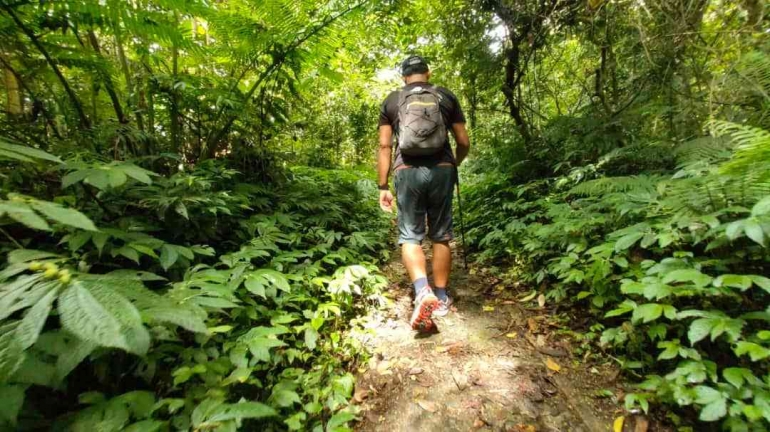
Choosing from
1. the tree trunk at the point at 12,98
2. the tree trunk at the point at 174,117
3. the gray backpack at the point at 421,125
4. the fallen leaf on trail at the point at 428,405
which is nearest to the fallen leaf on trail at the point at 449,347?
the fallen leaf on trail at the point at 428,405

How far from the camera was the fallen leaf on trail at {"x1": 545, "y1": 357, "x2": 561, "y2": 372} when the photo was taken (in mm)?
1959

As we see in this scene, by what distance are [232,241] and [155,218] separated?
1.81 feet

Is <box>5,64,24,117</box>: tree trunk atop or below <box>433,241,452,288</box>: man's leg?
atop

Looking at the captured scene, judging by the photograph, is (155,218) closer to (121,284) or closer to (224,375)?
(224,375)

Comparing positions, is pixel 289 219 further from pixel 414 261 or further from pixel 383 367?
pixel 383 367

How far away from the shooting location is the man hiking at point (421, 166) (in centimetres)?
251

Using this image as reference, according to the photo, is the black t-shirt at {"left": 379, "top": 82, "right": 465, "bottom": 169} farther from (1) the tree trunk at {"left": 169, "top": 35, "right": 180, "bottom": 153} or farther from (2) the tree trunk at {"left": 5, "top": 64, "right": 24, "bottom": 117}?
(2) the tree trunk at {"left": 5, "top": 64, "right": 24, "bottom": 117}

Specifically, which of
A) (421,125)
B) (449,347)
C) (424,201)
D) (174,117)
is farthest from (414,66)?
(449,347)

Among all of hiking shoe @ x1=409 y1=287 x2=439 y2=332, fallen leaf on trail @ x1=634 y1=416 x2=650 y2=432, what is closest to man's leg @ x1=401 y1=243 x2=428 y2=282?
hiking shoe @ x1=409 y1=287 x2=439 y2=332

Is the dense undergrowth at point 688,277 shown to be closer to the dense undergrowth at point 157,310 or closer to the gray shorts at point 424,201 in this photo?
the gray shorts at point 424,201

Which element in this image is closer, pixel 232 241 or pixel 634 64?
pixel 232 241

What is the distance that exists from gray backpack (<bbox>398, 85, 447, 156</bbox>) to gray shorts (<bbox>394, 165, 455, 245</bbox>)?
0.19 meters

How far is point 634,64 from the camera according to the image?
4.00m

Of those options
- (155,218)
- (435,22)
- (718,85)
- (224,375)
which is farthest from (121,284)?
(435,22)
